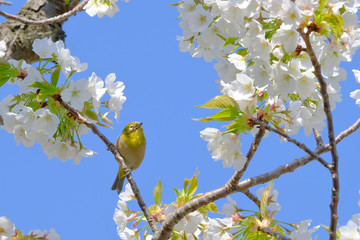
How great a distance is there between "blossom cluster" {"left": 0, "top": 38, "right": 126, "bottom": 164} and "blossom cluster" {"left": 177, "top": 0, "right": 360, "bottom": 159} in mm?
574

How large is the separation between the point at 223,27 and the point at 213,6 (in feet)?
0.32

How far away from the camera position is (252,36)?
2.03m

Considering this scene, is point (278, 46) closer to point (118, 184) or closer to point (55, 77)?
point (55, 77)

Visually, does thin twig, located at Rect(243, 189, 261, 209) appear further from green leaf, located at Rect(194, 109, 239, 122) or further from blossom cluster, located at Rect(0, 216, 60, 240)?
blossom cluster, located at Rect(0, 216, 60, 240)

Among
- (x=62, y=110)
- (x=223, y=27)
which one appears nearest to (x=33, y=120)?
(x=62, y=110)

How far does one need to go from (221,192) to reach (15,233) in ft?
3.46


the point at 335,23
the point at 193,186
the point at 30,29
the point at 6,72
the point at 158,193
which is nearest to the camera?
the point at 335,23

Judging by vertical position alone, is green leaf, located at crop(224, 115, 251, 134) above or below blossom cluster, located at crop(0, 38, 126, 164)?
below

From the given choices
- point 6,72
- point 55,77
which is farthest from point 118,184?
point 55,77

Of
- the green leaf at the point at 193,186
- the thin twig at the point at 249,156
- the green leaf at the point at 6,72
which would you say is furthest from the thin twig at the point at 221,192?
the green leaf at the point at 6,72

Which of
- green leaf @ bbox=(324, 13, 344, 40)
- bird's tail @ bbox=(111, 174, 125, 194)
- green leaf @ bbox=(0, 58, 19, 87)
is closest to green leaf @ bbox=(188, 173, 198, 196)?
green leaf @ bbox=(0, 58, 19, 87)

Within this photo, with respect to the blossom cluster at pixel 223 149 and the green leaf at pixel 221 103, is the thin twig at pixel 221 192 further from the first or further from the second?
the green leaf at pixel 221 103

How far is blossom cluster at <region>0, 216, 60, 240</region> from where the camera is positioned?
2.63 metres

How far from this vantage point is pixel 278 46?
79.6 inches
